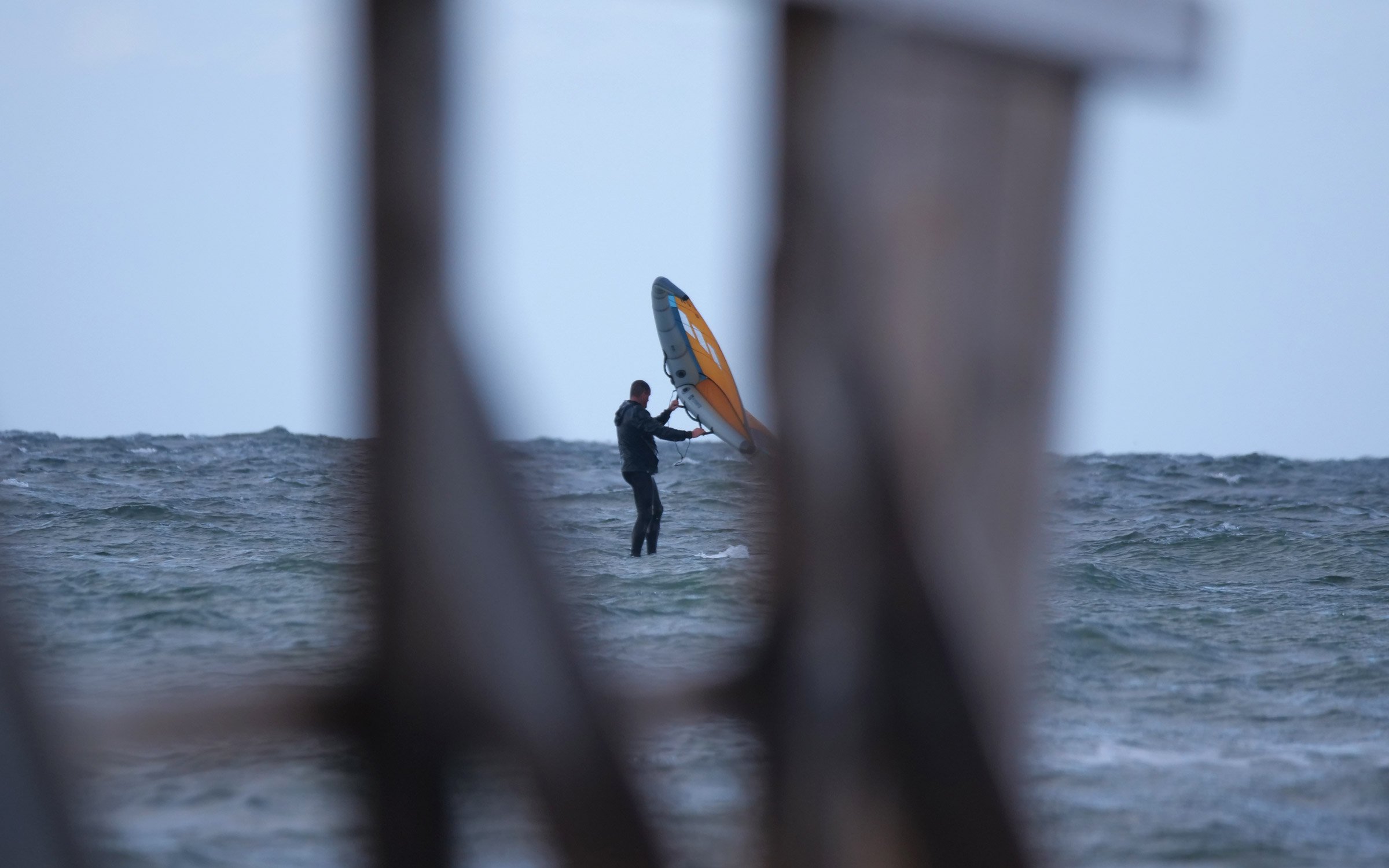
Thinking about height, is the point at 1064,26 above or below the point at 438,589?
above

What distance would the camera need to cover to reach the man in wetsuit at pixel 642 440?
11.8 metres

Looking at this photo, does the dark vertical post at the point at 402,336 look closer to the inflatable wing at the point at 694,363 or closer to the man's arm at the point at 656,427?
the man's arm at the point at 656,427

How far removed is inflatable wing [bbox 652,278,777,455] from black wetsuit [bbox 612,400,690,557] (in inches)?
54.3

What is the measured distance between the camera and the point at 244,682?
1.16m

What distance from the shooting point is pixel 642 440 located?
12.0 metres

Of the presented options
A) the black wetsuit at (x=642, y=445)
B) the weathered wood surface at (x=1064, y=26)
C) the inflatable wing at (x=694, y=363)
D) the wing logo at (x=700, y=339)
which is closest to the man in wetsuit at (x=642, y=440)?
the black wetsuit at (x=642, y=445)

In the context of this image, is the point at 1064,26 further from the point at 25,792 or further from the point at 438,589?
the point at 25,792

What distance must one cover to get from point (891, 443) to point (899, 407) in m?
0.04

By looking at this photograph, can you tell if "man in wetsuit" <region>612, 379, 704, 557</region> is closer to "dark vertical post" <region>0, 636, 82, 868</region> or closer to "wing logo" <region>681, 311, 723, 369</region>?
"wing logo" <region>681, 311, 723, 369</region>

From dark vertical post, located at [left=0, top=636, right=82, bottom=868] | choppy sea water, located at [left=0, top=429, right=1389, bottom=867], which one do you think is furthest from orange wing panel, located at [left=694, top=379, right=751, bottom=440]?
dark vertical post, located at [left=0, top=636, right=82, bottom=868]

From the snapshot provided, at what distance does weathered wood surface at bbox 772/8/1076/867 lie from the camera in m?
1.27

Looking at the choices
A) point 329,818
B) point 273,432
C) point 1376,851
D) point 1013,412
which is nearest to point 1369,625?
point 1376,851

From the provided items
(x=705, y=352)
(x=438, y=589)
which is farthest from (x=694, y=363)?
(x=438, y=589)

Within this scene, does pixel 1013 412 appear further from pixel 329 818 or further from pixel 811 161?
pixel 329 818
